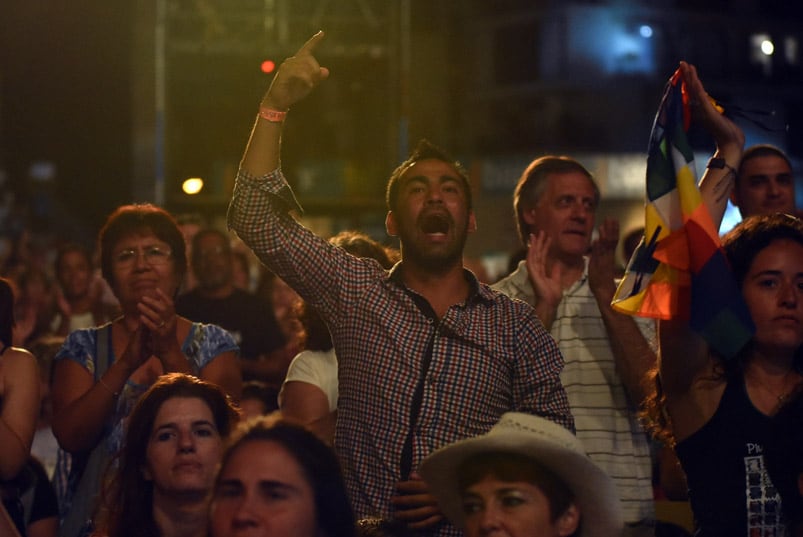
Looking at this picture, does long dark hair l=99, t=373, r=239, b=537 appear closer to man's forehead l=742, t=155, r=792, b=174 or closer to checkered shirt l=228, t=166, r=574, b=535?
checkered shirt l=228, t=166, r=574, b=535

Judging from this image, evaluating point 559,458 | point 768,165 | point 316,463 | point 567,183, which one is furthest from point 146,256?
point 768,165

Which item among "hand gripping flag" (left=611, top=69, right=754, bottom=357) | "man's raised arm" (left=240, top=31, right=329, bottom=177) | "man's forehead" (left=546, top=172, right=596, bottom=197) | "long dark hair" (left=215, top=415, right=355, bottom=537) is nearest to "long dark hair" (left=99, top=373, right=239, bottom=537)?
"man's raised arm" (left=240, top=31, right=329, bottom=177)

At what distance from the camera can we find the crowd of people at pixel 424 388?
139 inches

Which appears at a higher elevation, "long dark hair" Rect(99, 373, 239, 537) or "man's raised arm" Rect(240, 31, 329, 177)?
"man's raised arm" Rect(240, 31, 329, 177)

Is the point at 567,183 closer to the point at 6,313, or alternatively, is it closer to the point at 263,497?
the point at 6,313

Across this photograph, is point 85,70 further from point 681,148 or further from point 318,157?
point 681,148

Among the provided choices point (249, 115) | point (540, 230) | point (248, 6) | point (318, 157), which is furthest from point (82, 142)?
point (540, 230)

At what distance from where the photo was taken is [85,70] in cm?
2659

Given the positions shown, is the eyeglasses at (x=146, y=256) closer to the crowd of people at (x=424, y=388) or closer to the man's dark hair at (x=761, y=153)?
the crowd of people at (x=424, y=388)

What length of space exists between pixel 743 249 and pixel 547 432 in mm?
981

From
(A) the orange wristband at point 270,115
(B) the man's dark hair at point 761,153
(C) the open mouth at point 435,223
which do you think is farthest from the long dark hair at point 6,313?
(B) the man's dark hair at point 761,153

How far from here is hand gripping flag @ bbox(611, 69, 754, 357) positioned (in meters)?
3.77

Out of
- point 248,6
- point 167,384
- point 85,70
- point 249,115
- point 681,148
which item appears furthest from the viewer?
point 85,70

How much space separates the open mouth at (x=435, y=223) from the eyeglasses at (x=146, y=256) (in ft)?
4.04
